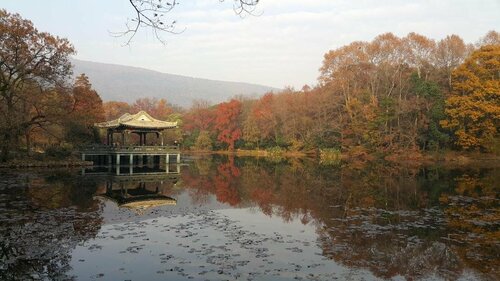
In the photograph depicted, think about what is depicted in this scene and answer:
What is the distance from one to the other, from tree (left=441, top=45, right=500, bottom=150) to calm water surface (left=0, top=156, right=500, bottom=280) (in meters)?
22.1

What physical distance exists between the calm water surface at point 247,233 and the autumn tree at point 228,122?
47795 mm

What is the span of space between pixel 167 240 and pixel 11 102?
936 inches

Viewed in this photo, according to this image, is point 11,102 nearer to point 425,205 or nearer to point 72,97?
point 72,97

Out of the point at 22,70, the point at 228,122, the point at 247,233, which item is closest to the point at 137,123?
the point at 22,70

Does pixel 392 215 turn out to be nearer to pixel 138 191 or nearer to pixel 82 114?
pixel 138 191

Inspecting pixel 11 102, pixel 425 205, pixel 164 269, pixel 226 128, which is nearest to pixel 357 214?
pixel 425 205

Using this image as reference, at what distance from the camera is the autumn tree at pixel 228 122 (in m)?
67.9

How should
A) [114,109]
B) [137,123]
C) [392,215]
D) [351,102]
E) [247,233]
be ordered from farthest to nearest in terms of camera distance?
[114,109] < [351,102] < [137,123] < [392,215] < [247,233]

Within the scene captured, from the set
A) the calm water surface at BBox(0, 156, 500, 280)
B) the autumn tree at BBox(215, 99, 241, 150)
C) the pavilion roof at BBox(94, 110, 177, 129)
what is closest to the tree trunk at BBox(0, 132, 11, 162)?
the pavilion roof at BBox(94, 110, 177, 129)

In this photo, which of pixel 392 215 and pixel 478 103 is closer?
pixel 392 215


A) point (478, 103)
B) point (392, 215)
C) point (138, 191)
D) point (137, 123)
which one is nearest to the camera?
point (392, 215)

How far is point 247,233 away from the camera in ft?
36.6

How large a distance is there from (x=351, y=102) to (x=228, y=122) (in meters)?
26.8

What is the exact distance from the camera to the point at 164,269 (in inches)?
308
